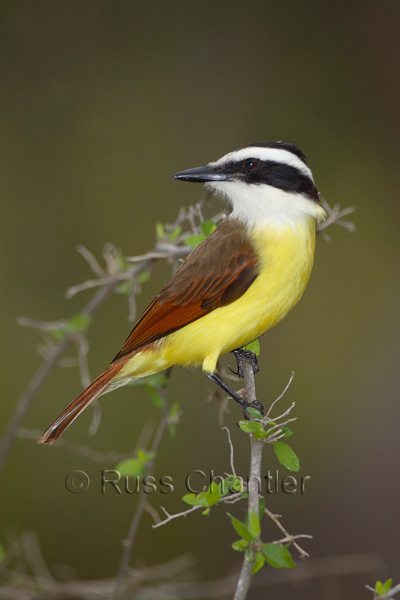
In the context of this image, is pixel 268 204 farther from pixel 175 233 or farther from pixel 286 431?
pixel 286 431

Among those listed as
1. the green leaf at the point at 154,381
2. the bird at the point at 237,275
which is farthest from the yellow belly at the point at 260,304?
the green leaf at the point at 154,381

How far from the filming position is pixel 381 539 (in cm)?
614

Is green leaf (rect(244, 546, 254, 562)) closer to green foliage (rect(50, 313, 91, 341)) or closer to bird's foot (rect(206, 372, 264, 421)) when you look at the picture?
bird's foot (rect(206, 372, 264, 421))

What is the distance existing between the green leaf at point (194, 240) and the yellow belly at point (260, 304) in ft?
0.77

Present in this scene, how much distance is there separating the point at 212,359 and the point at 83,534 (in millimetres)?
3073

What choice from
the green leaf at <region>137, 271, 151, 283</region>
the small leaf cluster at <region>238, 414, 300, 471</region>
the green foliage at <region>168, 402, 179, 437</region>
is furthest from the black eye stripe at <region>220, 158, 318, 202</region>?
the small leaf cluster at <region>238, 414, 300, 471</region>

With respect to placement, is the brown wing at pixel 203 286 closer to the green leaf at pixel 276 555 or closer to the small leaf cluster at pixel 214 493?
the small leaf cluster at pixel 214 493

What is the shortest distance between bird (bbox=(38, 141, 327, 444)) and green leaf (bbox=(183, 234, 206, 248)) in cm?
7

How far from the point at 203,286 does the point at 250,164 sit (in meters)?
0.57

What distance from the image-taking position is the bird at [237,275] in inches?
140

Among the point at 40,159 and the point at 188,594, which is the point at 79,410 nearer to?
the point at 188,594

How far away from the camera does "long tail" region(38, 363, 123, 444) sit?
11.2 ft

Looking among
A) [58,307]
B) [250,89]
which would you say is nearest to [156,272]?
[58,307]

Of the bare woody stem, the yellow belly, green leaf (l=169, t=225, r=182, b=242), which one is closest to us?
the bare woody stem
